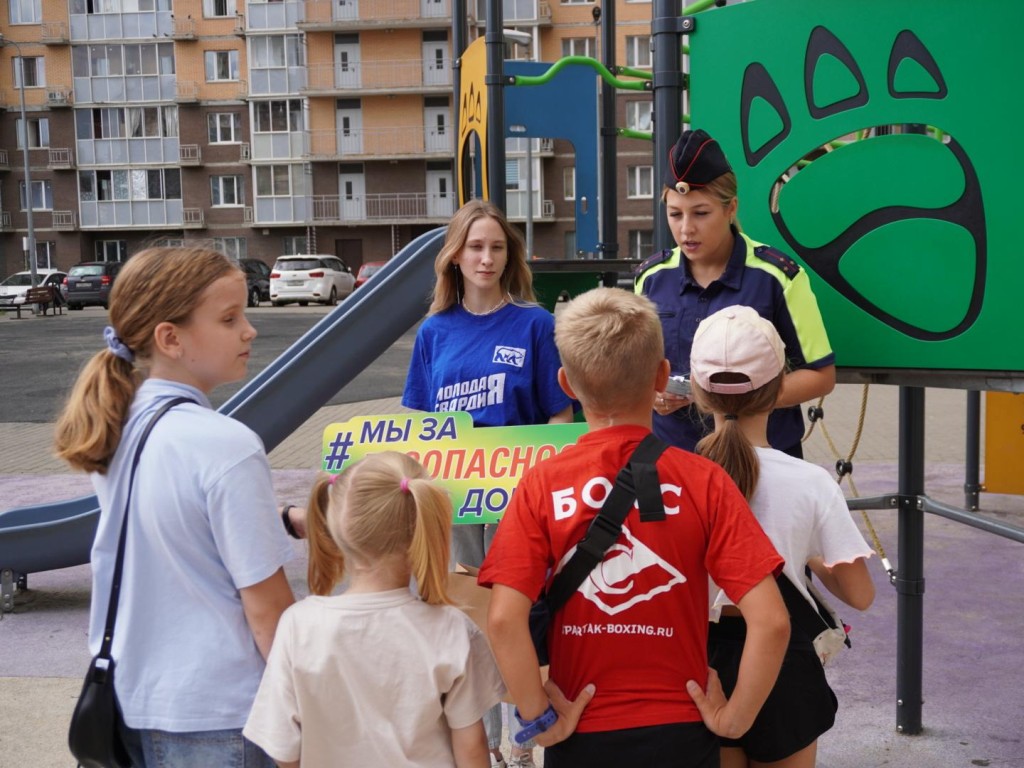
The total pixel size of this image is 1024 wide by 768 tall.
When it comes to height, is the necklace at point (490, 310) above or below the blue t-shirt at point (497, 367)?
above

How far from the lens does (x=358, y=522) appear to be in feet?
6.41

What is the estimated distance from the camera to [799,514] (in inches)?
84.4

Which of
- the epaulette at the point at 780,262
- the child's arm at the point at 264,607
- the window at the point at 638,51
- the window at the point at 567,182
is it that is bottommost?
the child's arm at the point at 264,607

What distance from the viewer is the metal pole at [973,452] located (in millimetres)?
6785

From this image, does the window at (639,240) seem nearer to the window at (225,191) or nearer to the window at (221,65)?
the window at (225,191)

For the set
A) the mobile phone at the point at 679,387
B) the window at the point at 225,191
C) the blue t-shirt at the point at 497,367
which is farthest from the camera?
the window at the point at 225,191

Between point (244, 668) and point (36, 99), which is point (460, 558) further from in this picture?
point (36, 99)

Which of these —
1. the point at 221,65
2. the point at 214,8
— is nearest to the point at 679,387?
the point at 221,65

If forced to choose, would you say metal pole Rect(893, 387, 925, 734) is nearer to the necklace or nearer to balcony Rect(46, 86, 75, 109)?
the necklace

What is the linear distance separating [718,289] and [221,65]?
4862 cm

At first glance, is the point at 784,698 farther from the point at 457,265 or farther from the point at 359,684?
the point at 457,265

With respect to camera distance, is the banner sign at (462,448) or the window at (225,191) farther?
the window at (225,191)

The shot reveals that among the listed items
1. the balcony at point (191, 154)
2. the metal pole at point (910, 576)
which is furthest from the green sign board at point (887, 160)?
the balcony at point (191, 154)

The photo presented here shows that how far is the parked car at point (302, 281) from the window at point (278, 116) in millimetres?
13204
